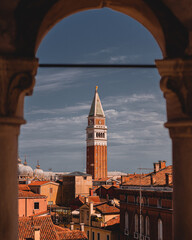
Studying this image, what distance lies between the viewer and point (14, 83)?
297 centimetres

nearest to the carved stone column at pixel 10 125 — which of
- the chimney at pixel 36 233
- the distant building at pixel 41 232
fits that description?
the chimney at pixel 36 233

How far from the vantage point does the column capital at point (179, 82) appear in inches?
124

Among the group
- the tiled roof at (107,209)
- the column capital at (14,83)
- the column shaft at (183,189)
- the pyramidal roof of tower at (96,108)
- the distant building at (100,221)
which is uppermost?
the pyramidal roof of tower at (96,108)

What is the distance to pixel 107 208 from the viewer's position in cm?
3631

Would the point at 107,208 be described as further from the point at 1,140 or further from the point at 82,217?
the point at 1,140

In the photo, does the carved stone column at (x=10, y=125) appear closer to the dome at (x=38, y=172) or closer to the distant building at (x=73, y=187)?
the distant building at (x=73, y=187)

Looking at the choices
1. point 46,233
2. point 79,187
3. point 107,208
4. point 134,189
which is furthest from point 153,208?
point 79,187

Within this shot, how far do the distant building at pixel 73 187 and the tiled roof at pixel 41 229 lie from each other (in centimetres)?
4102

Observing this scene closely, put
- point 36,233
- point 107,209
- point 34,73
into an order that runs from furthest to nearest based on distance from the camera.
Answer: point 107,209
point 36,233
point 34,73

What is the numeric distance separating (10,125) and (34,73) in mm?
480

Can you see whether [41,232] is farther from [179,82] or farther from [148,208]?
[179,82]

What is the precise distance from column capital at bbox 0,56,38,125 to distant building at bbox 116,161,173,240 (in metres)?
21.9

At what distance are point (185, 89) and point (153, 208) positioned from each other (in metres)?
24.0

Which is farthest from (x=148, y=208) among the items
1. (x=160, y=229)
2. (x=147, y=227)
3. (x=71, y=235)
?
(x=71, y=235)
